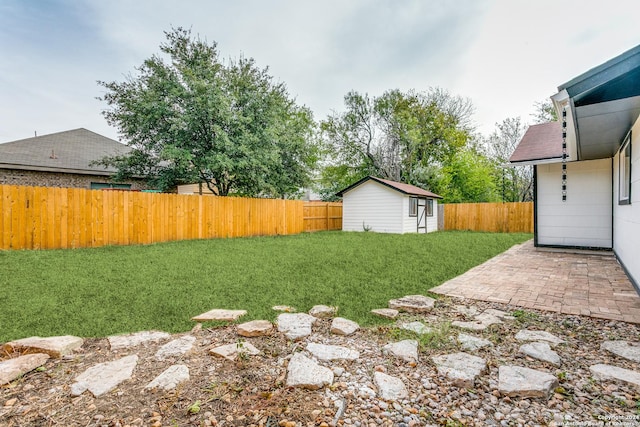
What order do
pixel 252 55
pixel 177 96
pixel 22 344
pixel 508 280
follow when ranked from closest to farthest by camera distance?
1. pixel 22 344
2. pixel 508 280
3. pixel 177 96
4. pixel 252 55

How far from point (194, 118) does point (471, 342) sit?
31.8 feet

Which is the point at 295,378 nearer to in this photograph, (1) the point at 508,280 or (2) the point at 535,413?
(2) the point at 535,413

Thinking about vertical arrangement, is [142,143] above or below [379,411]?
above

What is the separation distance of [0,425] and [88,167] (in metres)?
12.4

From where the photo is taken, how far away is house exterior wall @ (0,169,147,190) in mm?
9930

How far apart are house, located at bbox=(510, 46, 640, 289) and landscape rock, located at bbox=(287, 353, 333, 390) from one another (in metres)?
2.99

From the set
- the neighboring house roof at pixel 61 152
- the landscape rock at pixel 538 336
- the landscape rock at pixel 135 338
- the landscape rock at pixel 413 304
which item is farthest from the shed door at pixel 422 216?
the neighboring house roof at pixel 61 152

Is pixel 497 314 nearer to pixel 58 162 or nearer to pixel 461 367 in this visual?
pixel 461 367

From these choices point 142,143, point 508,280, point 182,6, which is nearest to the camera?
point 508,280

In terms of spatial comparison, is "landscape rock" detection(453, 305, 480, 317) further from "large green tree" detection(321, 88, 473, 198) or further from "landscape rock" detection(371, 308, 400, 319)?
"large green tree" detection(321, 88, 473, 198)

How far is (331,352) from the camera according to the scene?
213cm

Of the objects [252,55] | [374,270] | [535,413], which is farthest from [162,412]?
[252,55]

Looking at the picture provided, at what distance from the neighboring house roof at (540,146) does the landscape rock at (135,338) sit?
768cm

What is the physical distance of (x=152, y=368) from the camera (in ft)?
6.21
